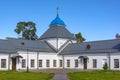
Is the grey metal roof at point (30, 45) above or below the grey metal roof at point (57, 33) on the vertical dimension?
below

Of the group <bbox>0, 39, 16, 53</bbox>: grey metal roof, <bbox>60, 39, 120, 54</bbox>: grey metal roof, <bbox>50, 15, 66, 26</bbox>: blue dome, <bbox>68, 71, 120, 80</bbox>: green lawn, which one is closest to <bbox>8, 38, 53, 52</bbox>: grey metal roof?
<bbox>0, 39, 16, 53</bbox>: grey metal roof

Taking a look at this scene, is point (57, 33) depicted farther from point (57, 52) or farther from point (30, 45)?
point (30, 45)

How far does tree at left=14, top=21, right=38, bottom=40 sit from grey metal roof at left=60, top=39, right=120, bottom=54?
61.1 ft

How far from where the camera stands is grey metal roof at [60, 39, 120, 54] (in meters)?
46.1

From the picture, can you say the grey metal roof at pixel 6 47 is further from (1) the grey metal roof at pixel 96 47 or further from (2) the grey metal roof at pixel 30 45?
(1) the grey metal roof at pixel 96 47

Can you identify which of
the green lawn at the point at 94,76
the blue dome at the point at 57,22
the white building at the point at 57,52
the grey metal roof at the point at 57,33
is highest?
the blue dome at the point at 57,22

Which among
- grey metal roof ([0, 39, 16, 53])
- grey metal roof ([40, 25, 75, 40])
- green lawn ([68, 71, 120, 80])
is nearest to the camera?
green lawn ([68, 71, 120, 80])

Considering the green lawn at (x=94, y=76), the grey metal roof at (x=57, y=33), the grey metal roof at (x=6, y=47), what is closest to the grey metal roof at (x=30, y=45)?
the grey metal roof at (x=6, y=47)

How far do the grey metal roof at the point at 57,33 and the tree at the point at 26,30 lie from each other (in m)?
13.7

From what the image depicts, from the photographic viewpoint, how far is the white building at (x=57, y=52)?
149 ft

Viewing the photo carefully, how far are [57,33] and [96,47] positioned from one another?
1028 centimetres

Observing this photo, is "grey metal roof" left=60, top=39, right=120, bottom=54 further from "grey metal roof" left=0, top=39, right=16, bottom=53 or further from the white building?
"grey metal roof" left=0, top=39, right=16, bottom=53

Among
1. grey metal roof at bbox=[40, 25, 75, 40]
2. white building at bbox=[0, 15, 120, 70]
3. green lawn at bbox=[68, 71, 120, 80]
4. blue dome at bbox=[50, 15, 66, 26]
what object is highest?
blue dome at bbox=[50, 15, 66, 26]

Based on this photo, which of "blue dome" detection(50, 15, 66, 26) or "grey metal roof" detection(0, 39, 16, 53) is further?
"blue dome" detection(50, 15, 66, 26)
